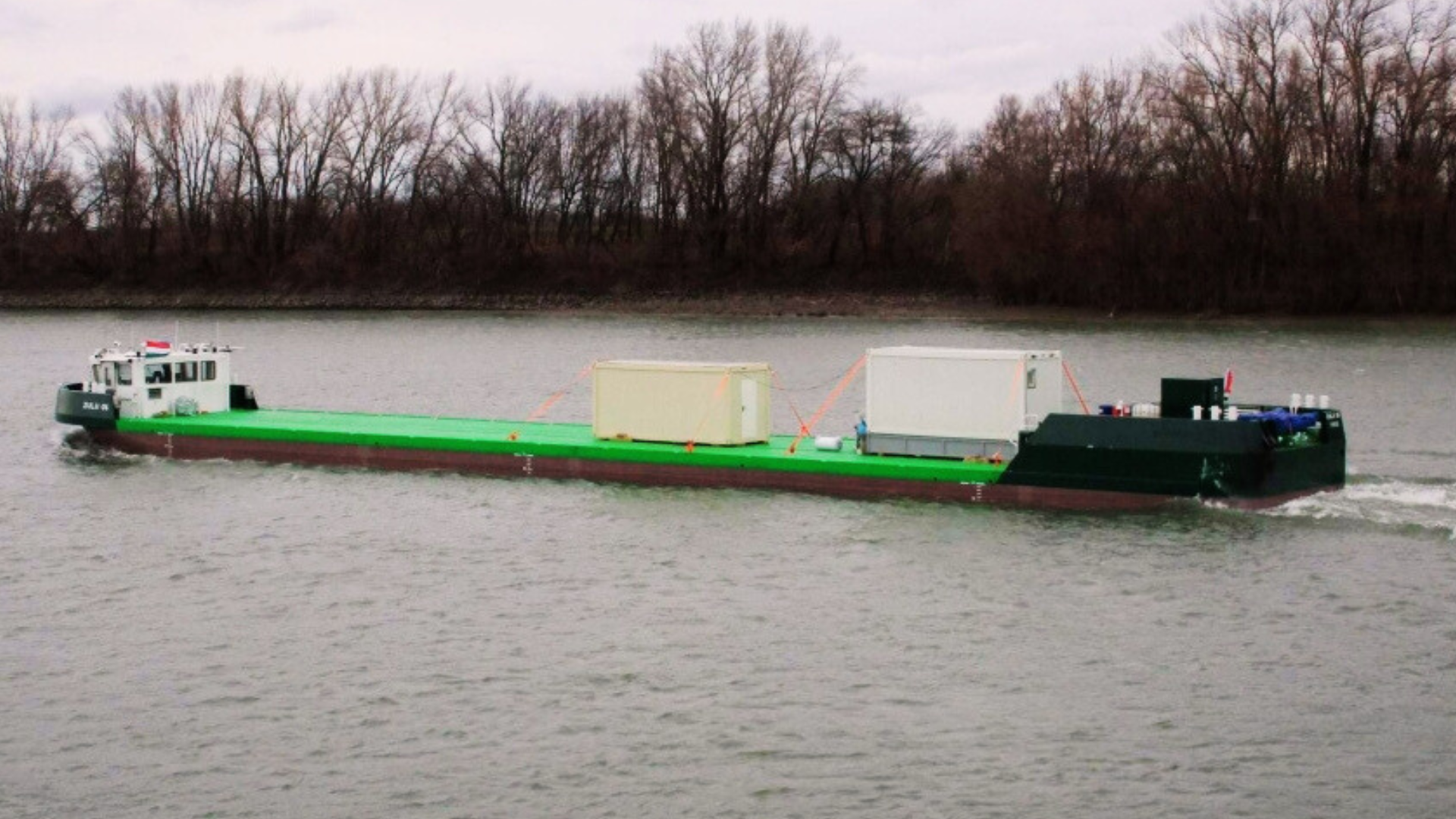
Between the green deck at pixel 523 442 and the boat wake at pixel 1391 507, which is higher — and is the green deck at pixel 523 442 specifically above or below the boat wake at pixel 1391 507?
above

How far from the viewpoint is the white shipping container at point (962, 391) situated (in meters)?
31.6

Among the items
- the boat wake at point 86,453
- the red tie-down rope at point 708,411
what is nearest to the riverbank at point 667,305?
the red tie-down rope at point 708,411

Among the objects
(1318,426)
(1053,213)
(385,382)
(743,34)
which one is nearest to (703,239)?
(743,34)

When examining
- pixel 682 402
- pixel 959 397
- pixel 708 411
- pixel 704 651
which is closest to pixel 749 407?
pixel 708 411

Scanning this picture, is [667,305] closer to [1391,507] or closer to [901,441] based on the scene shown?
[901,441]

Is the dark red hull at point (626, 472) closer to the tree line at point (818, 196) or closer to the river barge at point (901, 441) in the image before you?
the river barge at point (901, 441)

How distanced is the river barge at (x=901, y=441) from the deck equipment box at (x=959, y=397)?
0.10 ft

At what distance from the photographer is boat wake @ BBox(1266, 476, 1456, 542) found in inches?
1117

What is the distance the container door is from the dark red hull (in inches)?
57.8

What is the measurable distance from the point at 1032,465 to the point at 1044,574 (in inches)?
195

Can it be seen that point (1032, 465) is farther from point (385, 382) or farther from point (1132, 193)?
point (1132, 193)

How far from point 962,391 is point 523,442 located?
31.1ft

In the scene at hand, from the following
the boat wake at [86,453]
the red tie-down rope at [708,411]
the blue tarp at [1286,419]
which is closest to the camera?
the blue tarp at [1286,419]

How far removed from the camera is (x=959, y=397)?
105ft
